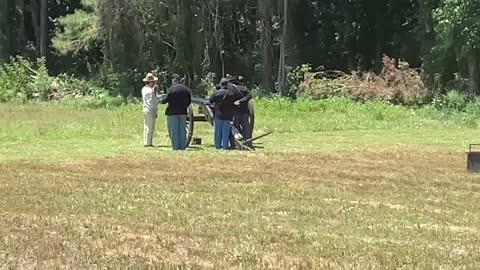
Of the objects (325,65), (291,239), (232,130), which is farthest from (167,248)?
(325,65)

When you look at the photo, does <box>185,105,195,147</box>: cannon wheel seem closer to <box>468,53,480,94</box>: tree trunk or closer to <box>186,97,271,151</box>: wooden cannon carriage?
<box>186,97,271,151</box>: wooden cannon carriage

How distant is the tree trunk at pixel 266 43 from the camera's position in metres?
45.2

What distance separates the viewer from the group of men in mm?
20516

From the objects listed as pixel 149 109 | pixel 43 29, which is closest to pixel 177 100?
pixel 149 109

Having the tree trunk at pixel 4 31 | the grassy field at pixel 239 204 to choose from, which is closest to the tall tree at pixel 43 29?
the tree trunk at pixel 4 31

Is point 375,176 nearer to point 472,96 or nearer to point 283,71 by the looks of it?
point 472,96

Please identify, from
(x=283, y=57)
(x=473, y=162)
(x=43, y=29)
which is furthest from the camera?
(x=43, y=29)

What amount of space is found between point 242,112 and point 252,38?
93.0 feet

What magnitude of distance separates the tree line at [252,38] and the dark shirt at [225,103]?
1938 cm

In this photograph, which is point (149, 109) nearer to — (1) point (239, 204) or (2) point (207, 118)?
(2) point (207, 118)

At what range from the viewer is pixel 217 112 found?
20.6m

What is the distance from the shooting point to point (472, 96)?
35.7 m

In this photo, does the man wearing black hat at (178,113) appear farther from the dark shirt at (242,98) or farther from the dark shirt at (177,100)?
the dark shirt at (242,98)

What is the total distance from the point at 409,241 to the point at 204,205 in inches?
129
